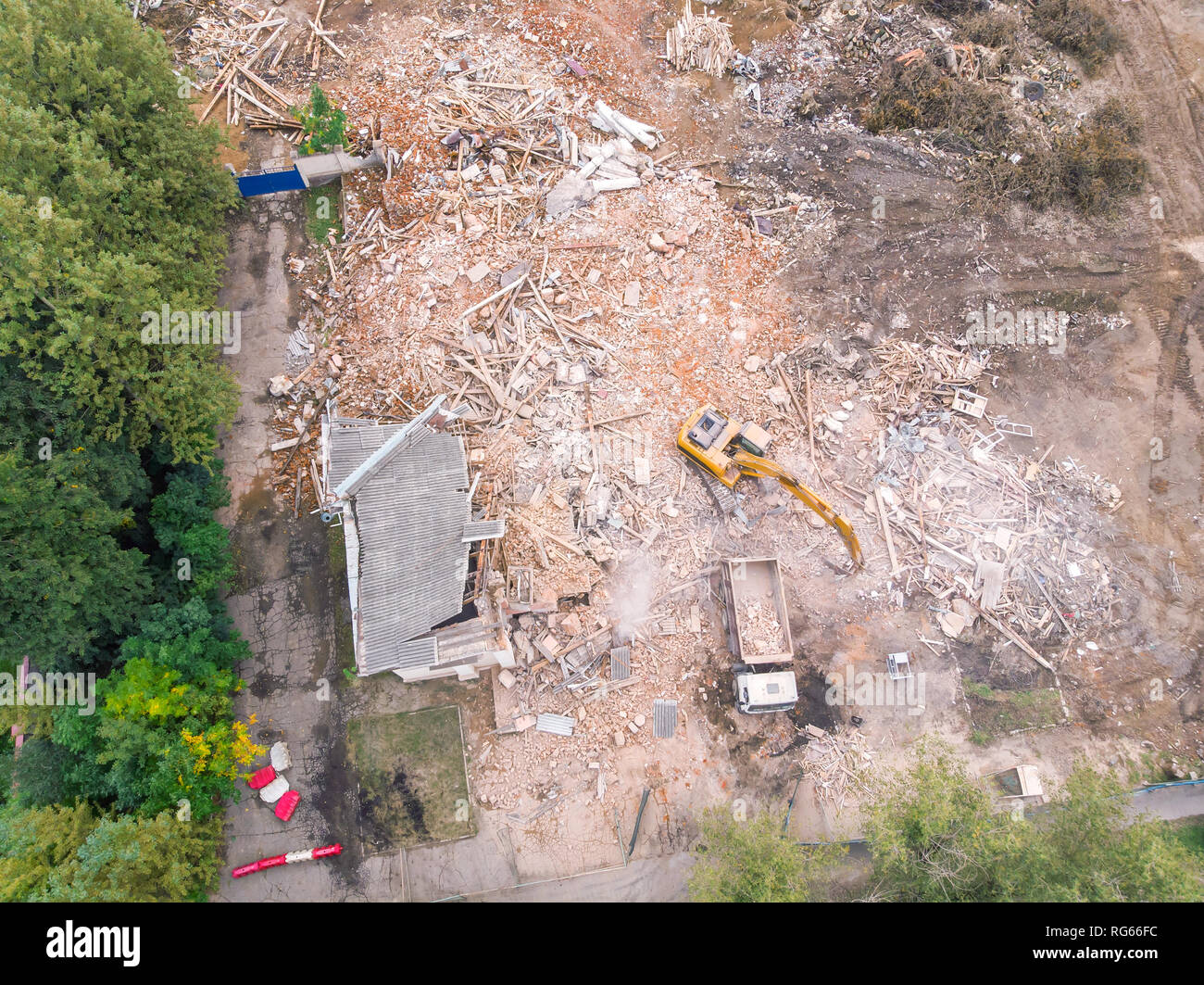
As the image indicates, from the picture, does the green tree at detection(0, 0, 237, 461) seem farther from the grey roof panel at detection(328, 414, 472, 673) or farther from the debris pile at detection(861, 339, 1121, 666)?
the debris pile at detection(861, 339, 1121, 666)

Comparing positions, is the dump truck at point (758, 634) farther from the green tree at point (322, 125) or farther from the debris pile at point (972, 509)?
the green tree at point (322, 125)

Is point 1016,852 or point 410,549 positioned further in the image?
point 410,549

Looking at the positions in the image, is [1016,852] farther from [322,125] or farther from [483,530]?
[322,125]

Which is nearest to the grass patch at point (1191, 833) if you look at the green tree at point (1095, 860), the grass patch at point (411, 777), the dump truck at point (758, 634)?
the green tree at point (1095, 860)

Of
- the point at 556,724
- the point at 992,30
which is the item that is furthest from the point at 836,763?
the point at 992,30

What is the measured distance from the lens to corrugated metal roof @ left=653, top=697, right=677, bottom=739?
18406 mm

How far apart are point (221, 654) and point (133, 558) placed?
3546 mm

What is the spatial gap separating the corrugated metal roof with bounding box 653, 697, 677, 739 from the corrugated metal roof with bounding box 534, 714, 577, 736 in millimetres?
2451

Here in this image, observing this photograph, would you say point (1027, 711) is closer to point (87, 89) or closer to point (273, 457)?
point (273, 457)

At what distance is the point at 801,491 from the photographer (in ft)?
62.4

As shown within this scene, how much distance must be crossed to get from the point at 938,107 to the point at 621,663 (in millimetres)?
23837

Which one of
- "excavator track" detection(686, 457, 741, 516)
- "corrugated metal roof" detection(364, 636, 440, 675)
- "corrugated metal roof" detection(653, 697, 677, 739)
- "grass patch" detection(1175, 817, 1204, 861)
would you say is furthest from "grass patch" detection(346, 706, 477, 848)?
"grass patch" detection(1175, 817, 1204, 861)

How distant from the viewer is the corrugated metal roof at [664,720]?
60.4ft

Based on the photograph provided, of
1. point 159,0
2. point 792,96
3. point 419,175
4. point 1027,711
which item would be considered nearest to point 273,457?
point 419,175
